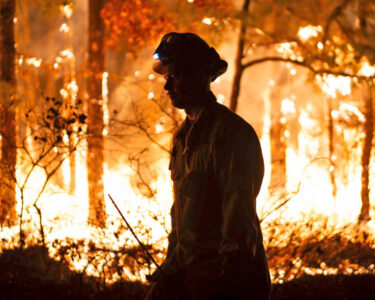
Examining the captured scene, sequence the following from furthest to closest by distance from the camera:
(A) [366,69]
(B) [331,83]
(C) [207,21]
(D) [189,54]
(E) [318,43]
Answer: (B) [331,83]
(A) [366,69]
(E) [318,43]
(C) [207,21]
(D) [189,54]

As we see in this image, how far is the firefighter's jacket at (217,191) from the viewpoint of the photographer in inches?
88.2

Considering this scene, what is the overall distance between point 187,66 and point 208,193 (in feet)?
1.93

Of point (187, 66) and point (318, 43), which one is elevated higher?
point (318, 43)

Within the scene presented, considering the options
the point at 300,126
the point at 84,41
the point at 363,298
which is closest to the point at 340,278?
the point at 363,298

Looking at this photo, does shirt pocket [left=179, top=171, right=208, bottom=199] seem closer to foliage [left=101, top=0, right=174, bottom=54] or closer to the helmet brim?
the helmet brim

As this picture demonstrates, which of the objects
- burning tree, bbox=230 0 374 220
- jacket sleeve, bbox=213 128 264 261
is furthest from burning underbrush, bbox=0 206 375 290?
jacket sleeve, bbox=213 128 264 261

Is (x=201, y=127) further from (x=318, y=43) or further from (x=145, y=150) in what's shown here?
(x=318, y=43)

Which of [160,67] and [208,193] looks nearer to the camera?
[208,193]

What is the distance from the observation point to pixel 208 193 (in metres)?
2.39

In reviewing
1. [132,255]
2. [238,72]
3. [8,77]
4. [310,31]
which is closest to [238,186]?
[132,255]

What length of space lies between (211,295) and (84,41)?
35.3 metres

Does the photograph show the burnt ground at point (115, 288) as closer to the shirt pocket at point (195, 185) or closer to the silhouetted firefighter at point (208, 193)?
the silhouetted firefighter at point (208, 193)

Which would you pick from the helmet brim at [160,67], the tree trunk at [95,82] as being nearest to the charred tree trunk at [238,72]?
the tree trunk at [95,82]

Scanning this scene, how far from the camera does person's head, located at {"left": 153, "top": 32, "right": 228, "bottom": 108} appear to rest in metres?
2.50
